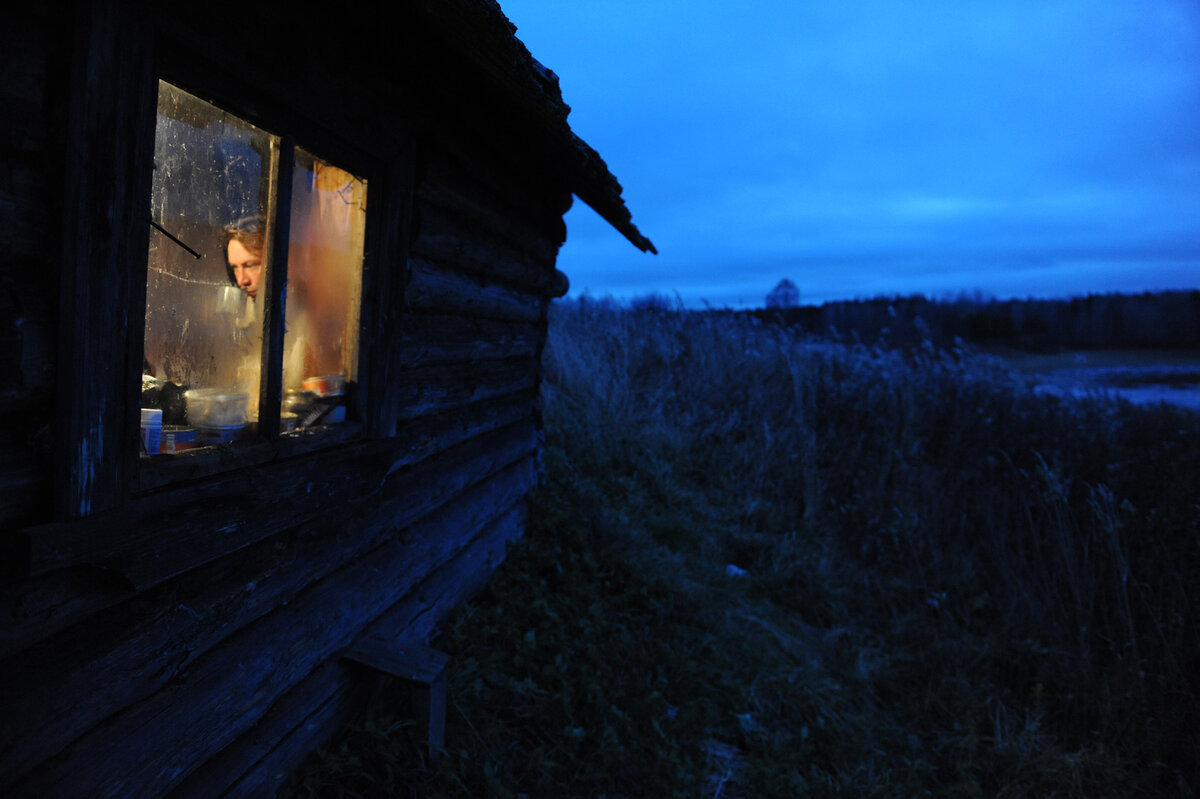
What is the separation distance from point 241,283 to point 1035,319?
1808 centimetres

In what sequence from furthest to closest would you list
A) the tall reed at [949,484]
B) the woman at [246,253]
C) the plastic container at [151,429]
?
1. the tall reed at [949,484]
2. the woman at [246,253]
3. the plastic container at [151,429]

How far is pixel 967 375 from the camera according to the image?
8.62m

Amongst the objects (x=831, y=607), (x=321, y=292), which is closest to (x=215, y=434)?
(x=321, y=292)

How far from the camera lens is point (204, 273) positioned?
189cm

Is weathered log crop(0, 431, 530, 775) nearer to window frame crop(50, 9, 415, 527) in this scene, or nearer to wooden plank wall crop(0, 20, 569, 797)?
wooden plank wall crop(0, 20, 569, 797)

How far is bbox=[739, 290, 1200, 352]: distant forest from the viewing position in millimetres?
13344

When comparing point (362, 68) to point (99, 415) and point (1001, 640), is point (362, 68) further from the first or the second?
point (1001, 640)

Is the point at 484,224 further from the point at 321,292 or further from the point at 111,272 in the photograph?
the point at 111,272

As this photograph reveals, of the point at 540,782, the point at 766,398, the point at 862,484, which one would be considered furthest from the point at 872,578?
the point at 540,782

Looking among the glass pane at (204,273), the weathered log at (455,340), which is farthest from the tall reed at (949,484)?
the glass pane at (204,273)

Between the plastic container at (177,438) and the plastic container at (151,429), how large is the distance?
0.05m

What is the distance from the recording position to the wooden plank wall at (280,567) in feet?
4.26

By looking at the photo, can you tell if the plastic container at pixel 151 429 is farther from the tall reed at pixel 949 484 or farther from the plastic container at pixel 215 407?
the tall reed at pixel 949 484

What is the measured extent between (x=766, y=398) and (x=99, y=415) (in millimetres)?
8133
